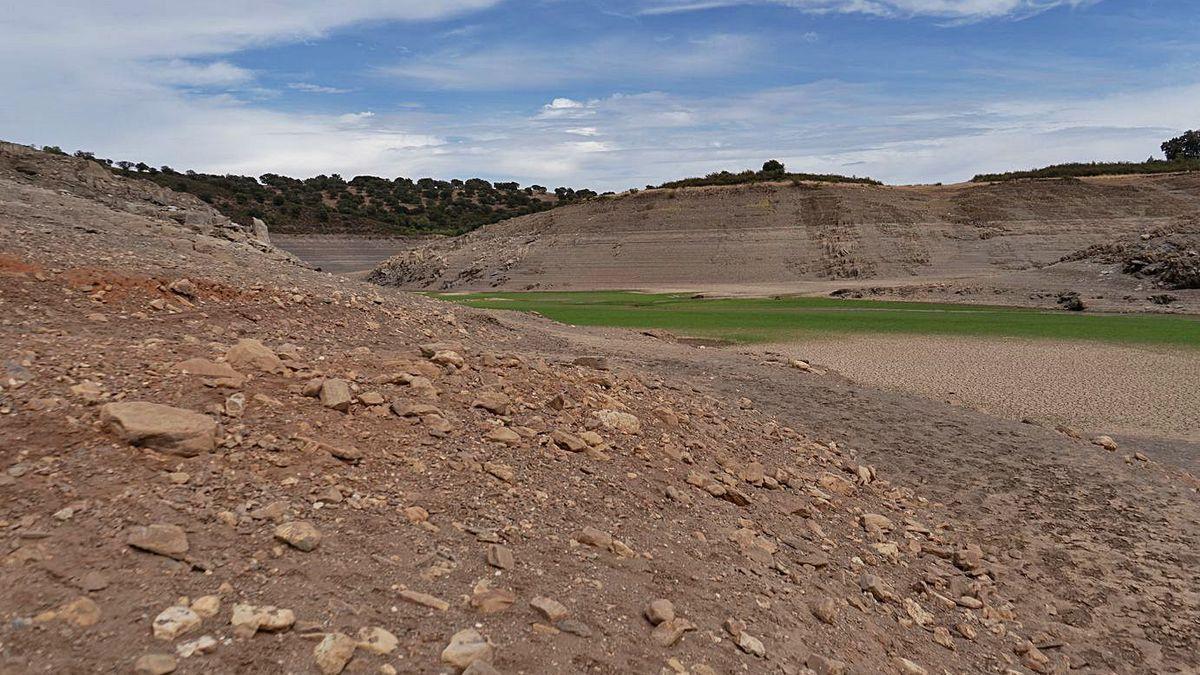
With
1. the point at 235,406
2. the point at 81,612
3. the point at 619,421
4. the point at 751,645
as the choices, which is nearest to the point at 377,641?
the point at 81,612

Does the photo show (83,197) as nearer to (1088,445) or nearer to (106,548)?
(106,548)

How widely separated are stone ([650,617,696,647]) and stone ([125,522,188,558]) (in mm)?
2420

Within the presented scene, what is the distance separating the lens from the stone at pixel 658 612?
14.1 ft

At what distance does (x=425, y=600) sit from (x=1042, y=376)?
15808 millimetres

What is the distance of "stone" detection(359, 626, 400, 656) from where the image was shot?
11.5 feet

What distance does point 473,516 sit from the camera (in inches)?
195

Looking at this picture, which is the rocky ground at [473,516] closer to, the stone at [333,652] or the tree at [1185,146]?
the stone at [333,652]

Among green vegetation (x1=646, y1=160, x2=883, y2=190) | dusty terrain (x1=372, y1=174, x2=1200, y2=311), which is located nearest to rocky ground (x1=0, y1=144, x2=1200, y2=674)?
dusty terrain (x1=372, y1=174, x2=1200, y2=311)

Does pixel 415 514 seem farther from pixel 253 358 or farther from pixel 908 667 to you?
pixel 908 667

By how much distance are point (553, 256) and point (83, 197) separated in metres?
45.2

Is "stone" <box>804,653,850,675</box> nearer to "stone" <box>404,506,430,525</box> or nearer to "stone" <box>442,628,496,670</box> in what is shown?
"stone" <box>442,628,496,670</box>

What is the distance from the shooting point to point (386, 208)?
338 ft

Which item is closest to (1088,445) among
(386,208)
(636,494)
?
(636,494)

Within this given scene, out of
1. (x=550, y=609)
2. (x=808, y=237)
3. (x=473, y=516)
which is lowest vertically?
(x=550, y=609)
